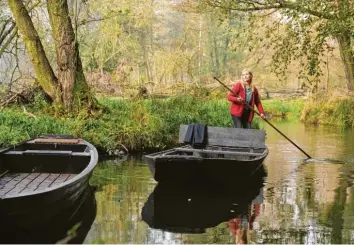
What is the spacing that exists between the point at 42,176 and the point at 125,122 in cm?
479

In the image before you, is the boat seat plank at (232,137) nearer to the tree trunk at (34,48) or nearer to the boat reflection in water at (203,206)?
the boat reflection in water at (203,206)

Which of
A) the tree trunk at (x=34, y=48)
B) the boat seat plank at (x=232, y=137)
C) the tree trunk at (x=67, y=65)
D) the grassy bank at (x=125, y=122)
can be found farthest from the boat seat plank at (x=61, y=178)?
the tree trunk at (x=34, y=48)

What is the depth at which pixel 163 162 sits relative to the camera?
24.2 ft

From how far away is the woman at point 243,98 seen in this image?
30.1 ft

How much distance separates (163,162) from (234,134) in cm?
206

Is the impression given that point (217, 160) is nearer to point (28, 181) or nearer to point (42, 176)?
point (42, 176)

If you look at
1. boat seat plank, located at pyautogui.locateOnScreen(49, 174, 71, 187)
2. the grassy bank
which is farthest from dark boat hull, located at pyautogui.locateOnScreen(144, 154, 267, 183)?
the grassy bank

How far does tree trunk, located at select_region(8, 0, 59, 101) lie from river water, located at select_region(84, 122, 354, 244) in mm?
3198

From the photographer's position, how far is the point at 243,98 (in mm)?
9312

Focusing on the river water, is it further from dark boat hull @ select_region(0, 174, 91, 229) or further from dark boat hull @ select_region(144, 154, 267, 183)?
dark boat hull @ select_region(0, 174, 91, 229)

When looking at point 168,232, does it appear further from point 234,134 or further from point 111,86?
point 111,86

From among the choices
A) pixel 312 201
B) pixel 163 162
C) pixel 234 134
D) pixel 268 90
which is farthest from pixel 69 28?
pixel 268 90

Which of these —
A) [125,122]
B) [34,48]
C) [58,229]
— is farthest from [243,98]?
[34,48]

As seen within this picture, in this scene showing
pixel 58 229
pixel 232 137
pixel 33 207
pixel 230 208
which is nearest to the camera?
pixel 33 207
